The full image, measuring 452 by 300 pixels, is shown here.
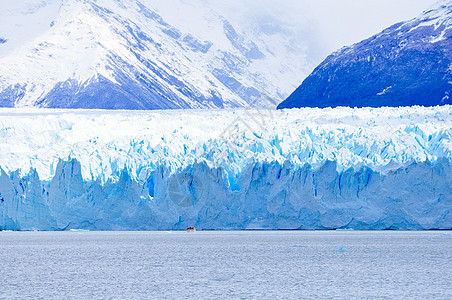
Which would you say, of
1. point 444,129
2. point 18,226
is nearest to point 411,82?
point 444,129

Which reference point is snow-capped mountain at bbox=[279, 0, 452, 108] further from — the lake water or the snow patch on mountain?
the lake water

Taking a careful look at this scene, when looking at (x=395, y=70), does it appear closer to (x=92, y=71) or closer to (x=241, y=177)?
(x=241, y=177)

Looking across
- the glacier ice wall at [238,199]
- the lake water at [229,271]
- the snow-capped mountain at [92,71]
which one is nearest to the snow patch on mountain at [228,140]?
the glacier ice wall at [238,199]

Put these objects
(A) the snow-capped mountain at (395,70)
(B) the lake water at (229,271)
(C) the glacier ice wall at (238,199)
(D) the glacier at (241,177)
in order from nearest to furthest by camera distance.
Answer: (B) the lake water at (229,271), (C) the glacier ice wall at (238,199), (D) the glacier at (241,177), (A) the snow-capped mountain at (395,70)

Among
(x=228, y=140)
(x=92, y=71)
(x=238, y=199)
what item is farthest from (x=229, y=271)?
(x=92, y=71)

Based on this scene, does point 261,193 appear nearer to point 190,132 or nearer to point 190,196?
point 190,196

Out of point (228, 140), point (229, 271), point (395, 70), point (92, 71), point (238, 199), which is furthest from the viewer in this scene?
point (92, 71)

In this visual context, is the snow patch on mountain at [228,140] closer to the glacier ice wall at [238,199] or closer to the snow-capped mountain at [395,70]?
the glacier ice wall at [238,199]
